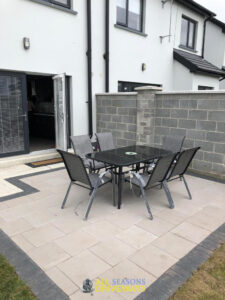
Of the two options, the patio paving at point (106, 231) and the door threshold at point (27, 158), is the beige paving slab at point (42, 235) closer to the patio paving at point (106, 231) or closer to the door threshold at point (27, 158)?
the patio paving at point (106, 231)

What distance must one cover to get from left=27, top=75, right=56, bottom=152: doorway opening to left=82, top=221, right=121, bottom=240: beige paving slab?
4.37 metres

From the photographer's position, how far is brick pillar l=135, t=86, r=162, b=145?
5441 millimetres

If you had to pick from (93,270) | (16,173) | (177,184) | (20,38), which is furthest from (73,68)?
(93,270)

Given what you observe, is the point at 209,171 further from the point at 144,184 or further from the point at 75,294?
the point at 75,294

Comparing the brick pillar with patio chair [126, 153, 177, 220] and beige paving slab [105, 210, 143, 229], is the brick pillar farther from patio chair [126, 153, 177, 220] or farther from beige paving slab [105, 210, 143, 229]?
beige paving slab [105, 210, 143, 229]

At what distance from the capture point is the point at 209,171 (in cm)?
483

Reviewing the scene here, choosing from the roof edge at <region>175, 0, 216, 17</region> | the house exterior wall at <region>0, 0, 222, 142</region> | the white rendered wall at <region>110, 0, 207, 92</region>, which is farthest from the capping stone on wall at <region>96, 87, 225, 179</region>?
the roof edge at <region>175, 0, 216, 17</region>

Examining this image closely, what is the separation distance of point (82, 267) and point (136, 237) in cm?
75

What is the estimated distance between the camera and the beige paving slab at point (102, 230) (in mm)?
2705

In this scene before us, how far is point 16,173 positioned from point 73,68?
3.13 metres

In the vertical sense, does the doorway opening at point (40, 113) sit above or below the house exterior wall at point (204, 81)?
below

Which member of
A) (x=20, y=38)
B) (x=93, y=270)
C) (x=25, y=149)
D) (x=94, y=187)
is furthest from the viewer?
(x=25, y=149)

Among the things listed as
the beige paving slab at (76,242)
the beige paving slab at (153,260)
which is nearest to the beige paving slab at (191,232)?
the beige paving slab at (153,260)

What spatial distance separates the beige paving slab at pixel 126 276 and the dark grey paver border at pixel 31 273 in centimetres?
42
